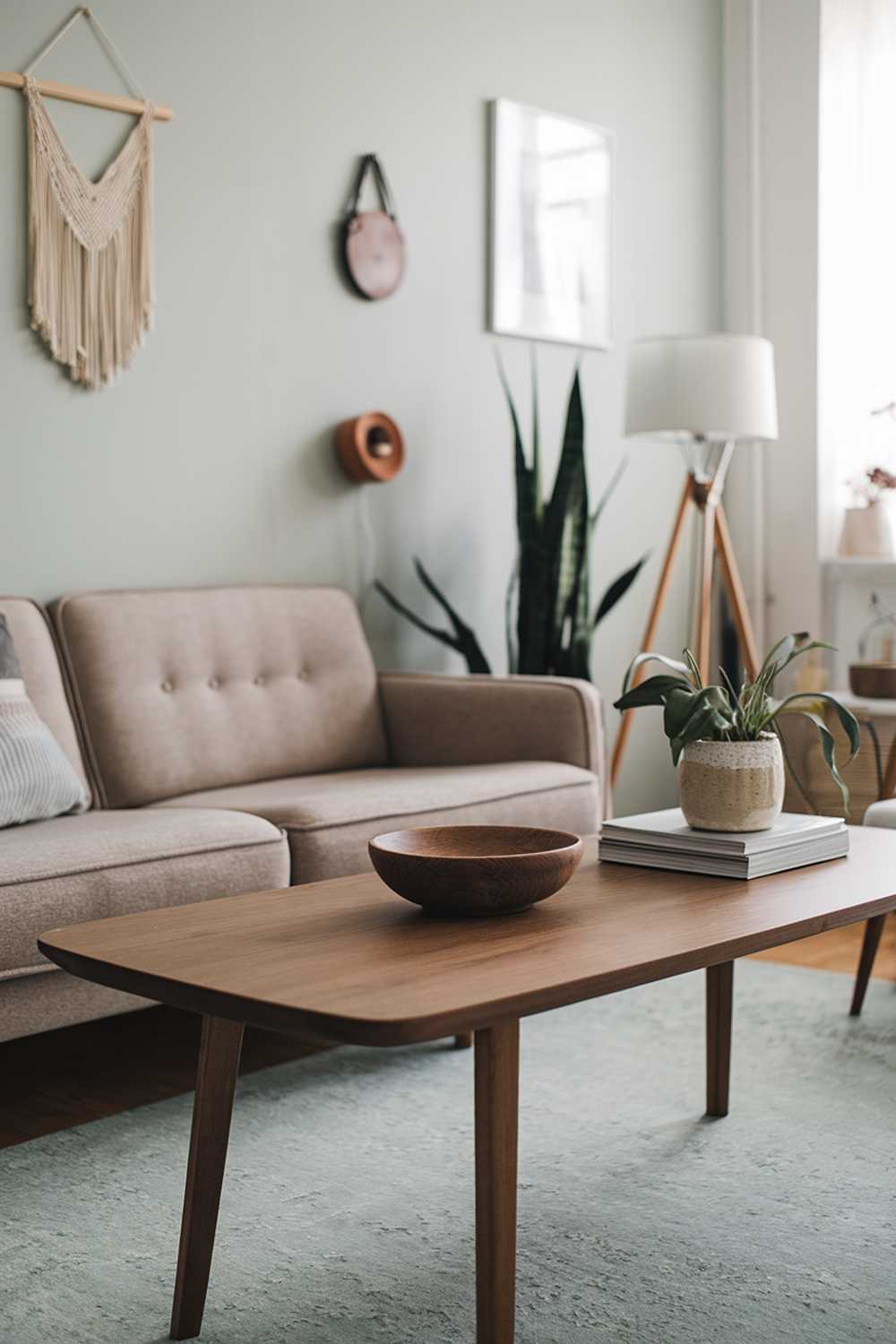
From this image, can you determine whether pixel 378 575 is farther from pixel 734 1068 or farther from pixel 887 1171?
pixel 887 1171

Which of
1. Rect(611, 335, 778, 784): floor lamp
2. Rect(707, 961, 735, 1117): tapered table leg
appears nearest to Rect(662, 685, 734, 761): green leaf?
Rect(707, 961, 735, 1117): tapered table leg

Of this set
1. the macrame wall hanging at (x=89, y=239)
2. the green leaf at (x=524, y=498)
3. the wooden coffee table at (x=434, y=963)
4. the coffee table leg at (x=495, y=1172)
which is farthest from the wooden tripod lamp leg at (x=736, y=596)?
the coffee table leg at (x=495, y=1172)

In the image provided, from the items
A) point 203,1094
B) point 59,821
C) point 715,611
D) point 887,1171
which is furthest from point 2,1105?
point 715,611

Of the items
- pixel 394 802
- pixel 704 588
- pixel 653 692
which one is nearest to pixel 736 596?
pixel 704 588

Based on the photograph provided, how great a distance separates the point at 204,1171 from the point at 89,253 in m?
2.06

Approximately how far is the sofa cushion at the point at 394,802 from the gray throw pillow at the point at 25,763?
0.19 m

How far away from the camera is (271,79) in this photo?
3529 mm

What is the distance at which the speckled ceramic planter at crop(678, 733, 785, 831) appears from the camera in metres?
2.08

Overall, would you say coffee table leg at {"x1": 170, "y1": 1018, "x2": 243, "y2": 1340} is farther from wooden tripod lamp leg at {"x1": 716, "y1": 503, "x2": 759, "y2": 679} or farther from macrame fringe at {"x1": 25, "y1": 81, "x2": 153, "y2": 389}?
wooden tripod lamp leg at {"x1": 716, "y1": 503, "x2": 759, "y2": 679}

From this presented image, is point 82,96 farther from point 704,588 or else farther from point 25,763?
point 704,588

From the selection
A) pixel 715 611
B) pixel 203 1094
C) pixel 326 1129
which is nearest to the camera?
pixel 203 1094

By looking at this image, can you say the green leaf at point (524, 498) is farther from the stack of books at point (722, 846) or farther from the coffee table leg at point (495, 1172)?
the coffee table leg at point (495, 1172)

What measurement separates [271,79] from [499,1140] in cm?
276

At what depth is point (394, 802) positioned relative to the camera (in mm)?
2768
